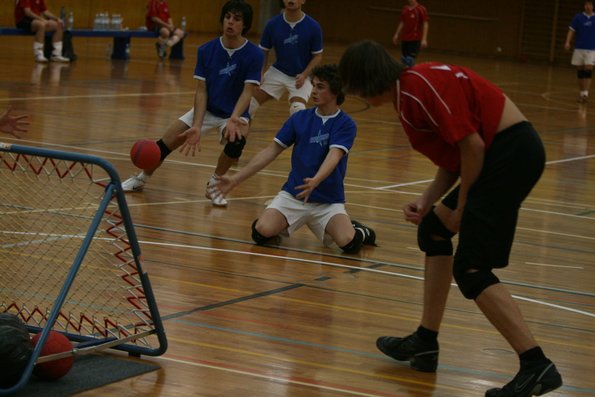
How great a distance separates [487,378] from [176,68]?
Result: 57.9 feet

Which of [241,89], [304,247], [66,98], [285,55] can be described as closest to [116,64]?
[66,98]

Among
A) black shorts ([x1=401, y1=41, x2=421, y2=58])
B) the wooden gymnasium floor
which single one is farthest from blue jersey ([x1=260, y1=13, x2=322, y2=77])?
black shorts ([x1=401, y1=41, x2=421, y2=58])

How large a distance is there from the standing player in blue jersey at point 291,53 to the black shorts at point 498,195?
6.06 meters

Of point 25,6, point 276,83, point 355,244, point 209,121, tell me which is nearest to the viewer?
point 355,244

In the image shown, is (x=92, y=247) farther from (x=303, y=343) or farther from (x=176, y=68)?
(x=176, y=68)

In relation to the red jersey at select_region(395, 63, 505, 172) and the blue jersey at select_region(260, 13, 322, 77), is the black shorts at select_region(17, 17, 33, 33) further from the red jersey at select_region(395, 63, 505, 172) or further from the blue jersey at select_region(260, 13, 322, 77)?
the red jersey at select_region(395, 63, 505, 172)

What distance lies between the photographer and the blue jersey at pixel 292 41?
1064 cm

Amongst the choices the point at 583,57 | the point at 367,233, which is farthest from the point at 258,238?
the point at 583,57

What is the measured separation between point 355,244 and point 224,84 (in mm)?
2286

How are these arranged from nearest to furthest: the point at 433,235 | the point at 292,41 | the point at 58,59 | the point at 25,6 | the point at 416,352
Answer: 1. the point at 433,235
2. the point at 416,352
3. the point at 292,41
4. the point at 25,6
5. the point at 58,59

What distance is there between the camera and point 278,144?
724 cm

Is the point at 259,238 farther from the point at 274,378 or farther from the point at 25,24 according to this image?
the point at 25,24

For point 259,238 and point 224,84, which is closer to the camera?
point 259,238

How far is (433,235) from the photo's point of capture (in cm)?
482
